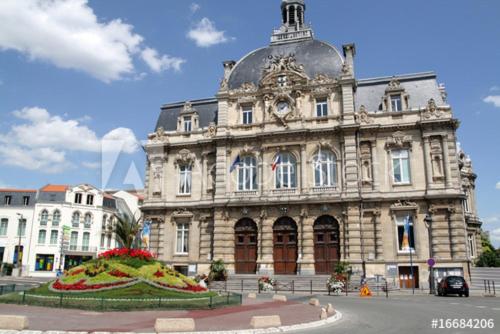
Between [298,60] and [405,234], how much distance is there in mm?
18199

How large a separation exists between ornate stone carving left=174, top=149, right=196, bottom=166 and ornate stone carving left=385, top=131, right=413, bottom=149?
17579mm

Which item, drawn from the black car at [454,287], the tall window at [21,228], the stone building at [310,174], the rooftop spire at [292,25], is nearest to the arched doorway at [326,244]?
the stone building at [310,174]

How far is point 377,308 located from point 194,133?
2654cm

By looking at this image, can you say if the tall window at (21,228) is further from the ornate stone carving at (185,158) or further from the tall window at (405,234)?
the tall window at (405,234)

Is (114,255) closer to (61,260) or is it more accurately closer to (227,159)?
(227,159)

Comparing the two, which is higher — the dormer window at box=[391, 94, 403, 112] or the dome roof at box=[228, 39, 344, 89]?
the dome roof at box=[228, 39, 344, 89]

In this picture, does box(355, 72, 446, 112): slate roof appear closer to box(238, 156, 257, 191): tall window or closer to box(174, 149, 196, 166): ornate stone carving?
box(238, 156, 257, 191): tall window

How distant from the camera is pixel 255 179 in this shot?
38.9 meters

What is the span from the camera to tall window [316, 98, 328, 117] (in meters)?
38.5

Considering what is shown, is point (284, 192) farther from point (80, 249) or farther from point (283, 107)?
point (80, 249)

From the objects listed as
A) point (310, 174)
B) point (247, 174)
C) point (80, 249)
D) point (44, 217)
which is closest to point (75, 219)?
point (44, 217)

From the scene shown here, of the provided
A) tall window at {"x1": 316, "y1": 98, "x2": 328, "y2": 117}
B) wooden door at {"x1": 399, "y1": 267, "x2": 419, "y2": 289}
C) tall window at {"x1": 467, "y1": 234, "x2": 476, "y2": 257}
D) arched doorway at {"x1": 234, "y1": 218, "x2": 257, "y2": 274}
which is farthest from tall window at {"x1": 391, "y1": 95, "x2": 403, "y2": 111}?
tall window at {"x1": 467, "y1": 234, "x2": 476, "y2": 257}

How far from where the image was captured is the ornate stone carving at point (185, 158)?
41781mm

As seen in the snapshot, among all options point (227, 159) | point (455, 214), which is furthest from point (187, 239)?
point (455, 214)
